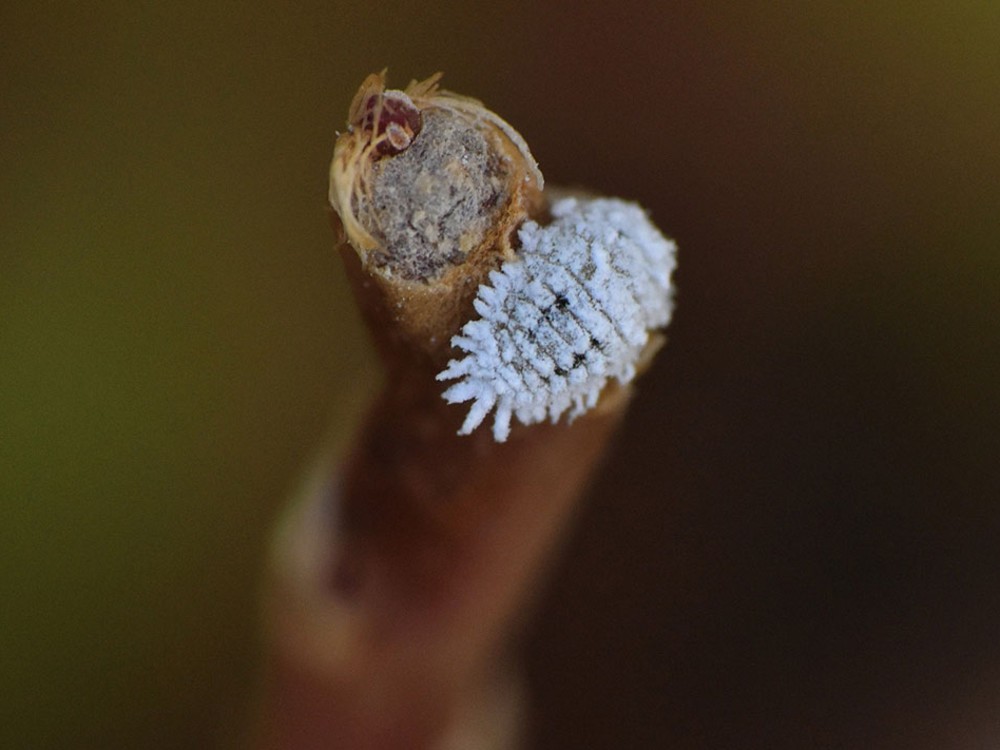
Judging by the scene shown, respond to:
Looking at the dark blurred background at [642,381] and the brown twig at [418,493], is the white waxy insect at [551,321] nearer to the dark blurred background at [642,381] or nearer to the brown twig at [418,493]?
the brown twig at [418,493]

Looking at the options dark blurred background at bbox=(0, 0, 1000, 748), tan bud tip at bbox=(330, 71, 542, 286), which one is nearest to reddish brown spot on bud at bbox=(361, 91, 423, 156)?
tan bud tip at bbox=(330, 71, 542, 286)

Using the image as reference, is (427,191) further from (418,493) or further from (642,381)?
(642,381)

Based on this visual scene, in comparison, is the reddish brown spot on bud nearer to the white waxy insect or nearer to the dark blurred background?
the white waxy insect

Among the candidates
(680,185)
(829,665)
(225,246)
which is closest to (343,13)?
(225,246)

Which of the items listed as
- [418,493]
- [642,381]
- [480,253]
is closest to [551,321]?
[480,253]

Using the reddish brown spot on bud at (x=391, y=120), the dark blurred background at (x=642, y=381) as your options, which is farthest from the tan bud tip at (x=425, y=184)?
the dark blurred background at (x=642, y=381)

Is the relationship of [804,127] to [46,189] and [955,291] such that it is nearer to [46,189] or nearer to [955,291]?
[955,291]

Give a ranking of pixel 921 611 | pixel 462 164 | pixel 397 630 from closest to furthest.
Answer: pixel 462 164
pixel 397 630
pixel 921 611

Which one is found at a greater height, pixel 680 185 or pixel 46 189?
pixel 680 185
